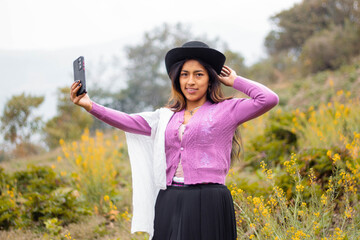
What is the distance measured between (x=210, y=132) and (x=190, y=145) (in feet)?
0.47

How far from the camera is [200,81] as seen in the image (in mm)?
2244

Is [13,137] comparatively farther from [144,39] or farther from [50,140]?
[144,39]

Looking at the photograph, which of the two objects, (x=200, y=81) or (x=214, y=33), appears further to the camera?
(x=214, y=33)

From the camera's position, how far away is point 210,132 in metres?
2.13

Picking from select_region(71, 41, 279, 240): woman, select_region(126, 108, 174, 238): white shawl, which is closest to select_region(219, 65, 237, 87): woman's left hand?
select_region(71, 41, 279, 240): woman

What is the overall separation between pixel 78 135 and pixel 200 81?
10431 millimetres

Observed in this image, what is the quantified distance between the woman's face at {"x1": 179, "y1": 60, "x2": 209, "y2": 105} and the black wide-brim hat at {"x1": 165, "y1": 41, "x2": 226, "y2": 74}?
47mm

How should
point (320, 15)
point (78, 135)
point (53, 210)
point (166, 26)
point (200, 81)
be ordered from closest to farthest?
1. point (200, 81)
2. point (53, 210)
3. point (78, 135)
4. point (320, 15)
5. point (166, 26)

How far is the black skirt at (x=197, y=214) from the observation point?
2.06 meters

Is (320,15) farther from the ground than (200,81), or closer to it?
farther from the ground

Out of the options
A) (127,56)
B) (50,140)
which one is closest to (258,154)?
(50,140)

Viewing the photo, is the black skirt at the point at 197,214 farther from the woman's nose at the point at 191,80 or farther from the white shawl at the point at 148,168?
the woman's nose at the point at 191,80

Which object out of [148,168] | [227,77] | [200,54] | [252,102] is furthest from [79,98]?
[252,102]

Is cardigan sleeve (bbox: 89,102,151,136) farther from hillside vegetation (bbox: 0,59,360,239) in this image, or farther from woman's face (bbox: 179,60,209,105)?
hillside vegetation (bbox: 0,59,360,239)
